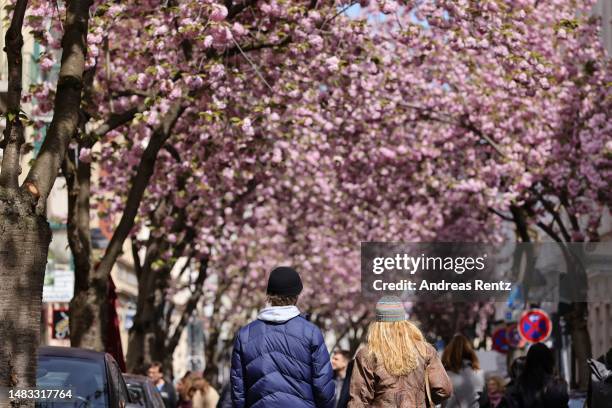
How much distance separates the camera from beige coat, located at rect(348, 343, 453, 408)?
9.12 metres

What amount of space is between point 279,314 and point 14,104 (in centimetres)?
309

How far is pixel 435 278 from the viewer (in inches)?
522

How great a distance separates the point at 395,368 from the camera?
9.09 meters

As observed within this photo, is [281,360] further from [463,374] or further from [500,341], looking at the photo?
[500,341]

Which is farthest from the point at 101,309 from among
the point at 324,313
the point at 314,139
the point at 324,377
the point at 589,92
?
the point at 324,313

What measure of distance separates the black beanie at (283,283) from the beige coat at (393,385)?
21.8 inches

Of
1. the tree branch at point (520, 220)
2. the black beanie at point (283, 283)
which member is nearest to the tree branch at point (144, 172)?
the black beanie at point (283, 283)

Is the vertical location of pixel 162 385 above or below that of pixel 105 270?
below

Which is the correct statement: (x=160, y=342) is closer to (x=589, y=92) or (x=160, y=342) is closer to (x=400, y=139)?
(x=400, y=139)

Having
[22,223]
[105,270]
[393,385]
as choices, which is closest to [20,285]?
[22,223]

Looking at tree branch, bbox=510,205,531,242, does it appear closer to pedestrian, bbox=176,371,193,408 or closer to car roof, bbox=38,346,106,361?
pedestrian, bbox=176,371,193,408

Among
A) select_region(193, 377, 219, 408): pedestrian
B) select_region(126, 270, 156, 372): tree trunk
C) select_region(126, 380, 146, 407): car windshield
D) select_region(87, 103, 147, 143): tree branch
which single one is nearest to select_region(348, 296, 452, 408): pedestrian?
select_region(126, 380, 146, 407): car windshield

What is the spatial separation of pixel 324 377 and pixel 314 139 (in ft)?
54.5

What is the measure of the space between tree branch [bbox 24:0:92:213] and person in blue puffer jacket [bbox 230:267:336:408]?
2277 mm
